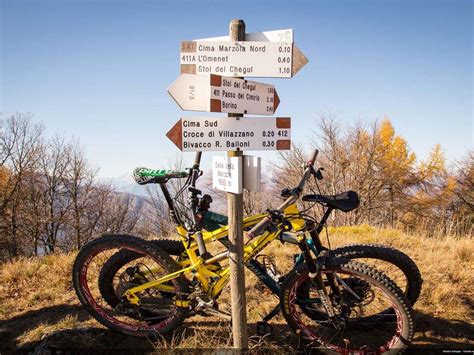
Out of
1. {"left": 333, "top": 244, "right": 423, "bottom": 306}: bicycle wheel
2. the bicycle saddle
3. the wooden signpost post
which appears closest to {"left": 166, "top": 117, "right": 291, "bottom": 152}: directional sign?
the wooden signpost post

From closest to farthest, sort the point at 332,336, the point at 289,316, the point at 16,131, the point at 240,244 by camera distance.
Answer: the point at 240,244 → the point at 289,316 → the point at 332,336 → the point at 16,131

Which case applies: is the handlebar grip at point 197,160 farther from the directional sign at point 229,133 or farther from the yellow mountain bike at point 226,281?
the directional sign at point 229,133

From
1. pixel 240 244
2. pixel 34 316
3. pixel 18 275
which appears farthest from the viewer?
pixel 18 275

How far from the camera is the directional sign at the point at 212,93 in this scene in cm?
223

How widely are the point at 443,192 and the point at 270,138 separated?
1738 inches

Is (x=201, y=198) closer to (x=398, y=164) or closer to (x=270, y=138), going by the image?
(x=270, y=138)

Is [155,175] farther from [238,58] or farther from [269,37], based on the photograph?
[269,37]

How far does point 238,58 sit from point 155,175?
1.41 meters

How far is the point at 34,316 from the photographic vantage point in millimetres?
3750

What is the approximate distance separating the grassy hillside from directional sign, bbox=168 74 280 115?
2.03m

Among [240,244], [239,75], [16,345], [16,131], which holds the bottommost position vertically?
[16,345]

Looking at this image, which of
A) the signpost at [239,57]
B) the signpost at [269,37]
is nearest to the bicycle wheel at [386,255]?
the signpost at [239,57]

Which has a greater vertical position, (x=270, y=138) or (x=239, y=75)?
(x=239, y=75)

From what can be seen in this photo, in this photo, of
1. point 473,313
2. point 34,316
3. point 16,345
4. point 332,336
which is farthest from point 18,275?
point 473,313
